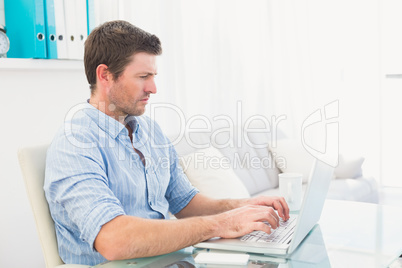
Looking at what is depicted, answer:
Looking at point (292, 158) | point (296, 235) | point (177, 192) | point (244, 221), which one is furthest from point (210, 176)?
point (296, 235)

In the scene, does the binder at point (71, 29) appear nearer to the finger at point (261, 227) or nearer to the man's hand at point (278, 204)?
the man's hand at point (278, 204)

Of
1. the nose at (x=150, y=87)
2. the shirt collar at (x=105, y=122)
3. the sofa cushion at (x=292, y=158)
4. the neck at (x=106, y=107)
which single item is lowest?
the sofa cushion at (x=292, y=158)

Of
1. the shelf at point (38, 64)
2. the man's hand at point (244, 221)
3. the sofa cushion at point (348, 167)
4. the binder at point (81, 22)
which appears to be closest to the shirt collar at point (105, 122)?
the man's hand at point (244, 221)

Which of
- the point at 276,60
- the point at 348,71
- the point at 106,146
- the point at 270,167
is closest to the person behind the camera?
the point at 106,146

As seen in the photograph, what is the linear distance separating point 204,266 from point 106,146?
0.49 metres

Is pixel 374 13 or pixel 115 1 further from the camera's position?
pixel 374 13

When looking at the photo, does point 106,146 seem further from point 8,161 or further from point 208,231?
point 8,161

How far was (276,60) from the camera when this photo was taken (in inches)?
150

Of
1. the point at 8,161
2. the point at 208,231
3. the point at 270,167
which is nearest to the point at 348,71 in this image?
the point at 270,167

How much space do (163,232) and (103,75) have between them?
1.86 ft

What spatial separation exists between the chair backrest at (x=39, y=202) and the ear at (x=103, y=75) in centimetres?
31

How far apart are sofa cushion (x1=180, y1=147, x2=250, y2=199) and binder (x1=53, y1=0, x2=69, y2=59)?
0.74 metres

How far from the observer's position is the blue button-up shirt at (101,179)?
1.21m

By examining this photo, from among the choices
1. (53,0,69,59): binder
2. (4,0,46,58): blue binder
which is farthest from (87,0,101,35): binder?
(4,0,46,58): blue binder
